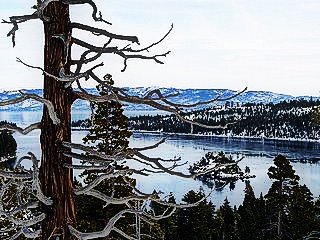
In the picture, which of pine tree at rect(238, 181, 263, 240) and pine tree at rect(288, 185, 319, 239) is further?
pine tree at rect(238, 181, 263, 240)

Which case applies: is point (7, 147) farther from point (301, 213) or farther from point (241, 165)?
point (301, 213)

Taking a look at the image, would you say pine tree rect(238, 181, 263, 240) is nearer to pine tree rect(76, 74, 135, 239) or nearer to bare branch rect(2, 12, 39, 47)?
pine tree rect(76, 74, 135, 239)

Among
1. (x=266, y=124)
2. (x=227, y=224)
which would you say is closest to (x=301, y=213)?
(x=227, y=224)

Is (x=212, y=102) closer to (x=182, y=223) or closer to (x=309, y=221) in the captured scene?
(x=309, y=221)

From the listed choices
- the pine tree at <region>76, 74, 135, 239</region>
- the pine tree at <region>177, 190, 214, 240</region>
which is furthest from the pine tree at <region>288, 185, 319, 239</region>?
the pine tree at <region>76, 74, 135, 239</region>

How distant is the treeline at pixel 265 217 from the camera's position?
28547mm

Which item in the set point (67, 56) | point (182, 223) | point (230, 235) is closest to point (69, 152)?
point (67, 56)

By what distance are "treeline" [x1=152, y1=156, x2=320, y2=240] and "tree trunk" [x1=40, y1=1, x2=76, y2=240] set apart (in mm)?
23357

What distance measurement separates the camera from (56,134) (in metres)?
2.95

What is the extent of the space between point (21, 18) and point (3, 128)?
1.96 ft

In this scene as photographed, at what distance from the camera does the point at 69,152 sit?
Result: 2957mm

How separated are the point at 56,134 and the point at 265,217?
3250cm

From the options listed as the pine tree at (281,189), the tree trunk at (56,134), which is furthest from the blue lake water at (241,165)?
the tree trunk at (56,134)

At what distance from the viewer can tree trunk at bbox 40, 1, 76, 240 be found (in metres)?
2.95
